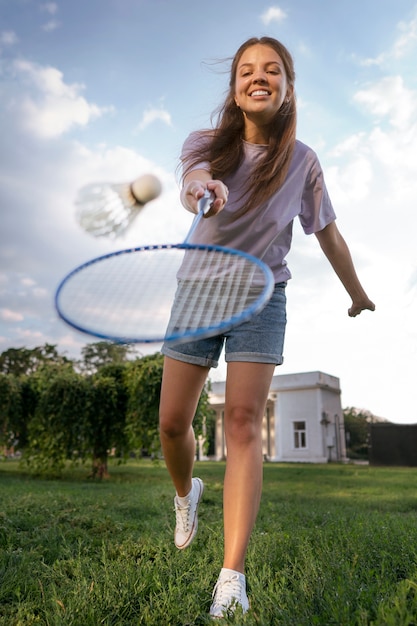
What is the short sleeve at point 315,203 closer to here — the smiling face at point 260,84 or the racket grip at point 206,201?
the smiling face at point 260,84

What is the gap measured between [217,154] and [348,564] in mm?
1627

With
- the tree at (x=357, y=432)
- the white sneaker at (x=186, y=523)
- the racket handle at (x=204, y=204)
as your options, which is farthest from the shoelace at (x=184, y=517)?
the tree at (x=357, y=432)

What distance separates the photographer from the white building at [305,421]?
23.5 meters

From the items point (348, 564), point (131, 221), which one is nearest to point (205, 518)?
point (348, 564)

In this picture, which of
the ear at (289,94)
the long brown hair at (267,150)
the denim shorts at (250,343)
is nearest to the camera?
the denim shorts at (250,343)

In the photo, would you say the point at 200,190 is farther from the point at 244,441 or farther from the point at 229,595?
the point at 229,595

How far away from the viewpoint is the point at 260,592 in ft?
6.25

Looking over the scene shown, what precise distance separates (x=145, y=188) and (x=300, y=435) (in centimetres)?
2240

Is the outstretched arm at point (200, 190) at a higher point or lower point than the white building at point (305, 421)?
lower

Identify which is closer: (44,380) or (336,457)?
(44,380)

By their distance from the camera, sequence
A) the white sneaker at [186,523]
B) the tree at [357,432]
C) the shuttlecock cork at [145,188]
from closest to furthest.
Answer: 1. the white sneaker at [186,523]
2. the shuttlecock cork at [145,188]
3. the tree at [357,432]

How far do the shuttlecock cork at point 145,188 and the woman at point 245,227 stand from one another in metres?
0.40

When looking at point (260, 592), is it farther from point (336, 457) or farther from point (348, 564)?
point (336, 457)

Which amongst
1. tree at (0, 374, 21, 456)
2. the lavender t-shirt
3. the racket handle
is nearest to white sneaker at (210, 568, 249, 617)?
the lavender t-shirt
